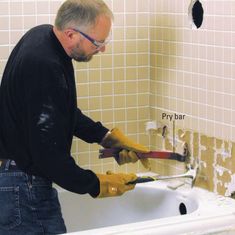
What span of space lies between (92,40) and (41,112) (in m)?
0.31

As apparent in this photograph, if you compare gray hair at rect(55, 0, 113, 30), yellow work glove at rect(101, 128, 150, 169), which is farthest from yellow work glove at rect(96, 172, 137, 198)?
gray hair at rect(55, 0, 113, 30)

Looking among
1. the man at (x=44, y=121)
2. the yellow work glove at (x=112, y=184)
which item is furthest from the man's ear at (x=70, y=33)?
the yellow work glove at (x=112, y=184)

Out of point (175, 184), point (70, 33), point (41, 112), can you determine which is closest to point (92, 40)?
point (70, 33)

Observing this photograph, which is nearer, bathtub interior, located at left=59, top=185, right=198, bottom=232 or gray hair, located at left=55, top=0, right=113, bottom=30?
gray hair, located at left=55, top=0, right=113, bottom=30

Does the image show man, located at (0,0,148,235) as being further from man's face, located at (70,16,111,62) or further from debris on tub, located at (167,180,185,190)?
debris on tub, located at (167,180,185,190)

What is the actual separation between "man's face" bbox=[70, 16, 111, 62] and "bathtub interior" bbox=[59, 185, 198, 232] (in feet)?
2.67

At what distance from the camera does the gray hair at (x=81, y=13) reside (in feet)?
7.44

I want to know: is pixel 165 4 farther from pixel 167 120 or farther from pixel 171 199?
pixel 171 199

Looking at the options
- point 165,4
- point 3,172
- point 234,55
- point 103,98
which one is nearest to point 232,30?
point 234,55

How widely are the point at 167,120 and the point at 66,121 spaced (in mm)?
869

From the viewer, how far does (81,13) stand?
227cm

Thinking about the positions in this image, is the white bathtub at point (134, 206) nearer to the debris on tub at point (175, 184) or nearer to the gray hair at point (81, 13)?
the debris on tub at point (175, 184)

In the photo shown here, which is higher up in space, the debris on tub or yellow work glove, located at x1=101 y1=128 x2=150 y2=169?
yellow work glove, located at x1=101 y1=128 x2=150 y2=169

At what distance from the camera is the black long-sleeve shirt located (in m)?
2.20
